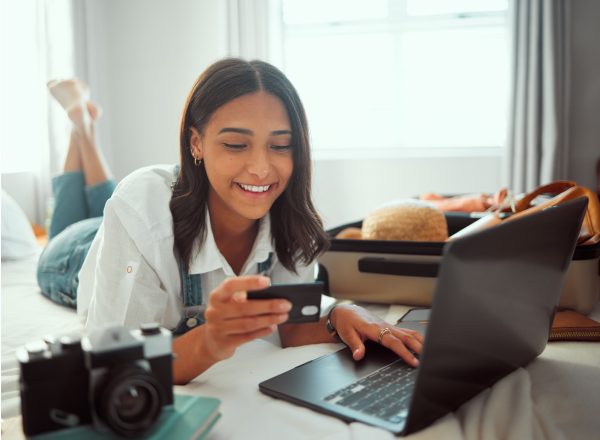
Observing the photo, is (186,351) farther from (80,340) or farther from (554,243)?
(554,243)

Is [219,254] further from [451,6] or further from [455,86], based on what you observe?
[451,6]

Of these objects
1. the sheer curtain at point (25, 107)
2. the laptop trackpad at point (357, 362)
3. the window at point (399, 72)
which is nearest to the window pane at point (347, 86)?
the window at point (399, 72)

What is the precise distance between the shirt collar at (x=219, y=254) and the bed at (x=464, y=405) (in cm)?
19

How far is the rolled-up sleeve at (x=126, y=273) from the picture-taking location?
2.89 ft

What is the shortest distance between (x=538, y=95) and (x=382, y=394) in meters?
2.84

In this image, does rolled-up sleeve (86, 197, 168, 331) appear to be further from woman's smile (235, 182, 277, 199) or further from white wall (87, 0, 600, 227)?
white wall (87, 0, 600, 227)

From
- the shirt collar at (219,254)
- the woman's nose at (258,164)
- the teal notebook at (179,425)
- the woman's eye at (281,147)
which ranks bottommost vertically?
the teal notebook at (179,425)

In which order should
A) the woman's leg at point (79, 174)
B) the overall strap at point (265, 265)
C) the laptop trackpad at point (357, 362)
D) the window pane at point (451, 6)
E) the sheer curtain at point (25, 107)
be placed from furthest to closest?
the window pane at point (451, 6), the sheer curtain at point (25, 107), the woman's leg at point (79, 174), the overall strap at point (265, 265), the laptop trackpad at point (357, 362)

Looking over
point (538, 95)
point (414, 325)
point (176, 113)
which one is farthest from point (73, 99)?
point (538, 95)

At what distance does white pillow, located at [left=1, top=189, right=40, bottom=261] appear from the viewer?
1989 millimetres

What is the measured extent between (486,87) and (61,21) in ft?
9.33

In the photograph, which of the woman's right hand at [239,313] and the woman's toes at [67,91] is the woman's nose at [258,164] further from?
the woman's toes at [67,91]

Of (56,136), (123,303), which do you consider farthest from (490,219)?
(56,136)

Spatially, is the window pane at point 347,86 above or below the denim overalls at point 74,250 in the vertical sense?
above
